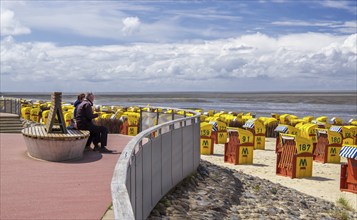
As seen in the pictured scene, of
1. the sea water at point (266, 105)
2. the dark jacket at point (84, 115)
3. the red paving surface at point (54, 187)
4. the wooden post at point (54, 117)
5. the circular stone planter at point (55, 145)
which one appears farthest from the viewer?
the sea water at point (266, 105)

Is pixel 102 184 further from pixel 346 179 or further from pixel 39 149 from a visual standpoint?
pixel 346 179

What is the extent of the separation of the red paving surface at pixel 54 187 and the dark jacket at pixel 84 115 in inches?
25.7

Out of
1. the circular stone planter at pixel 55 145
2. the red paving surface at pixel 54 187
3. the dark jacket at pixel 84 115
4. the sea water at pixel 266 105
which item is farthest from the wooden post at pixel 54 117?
the sea water at pixel 266 105

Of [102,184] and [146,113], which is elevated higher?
[146,113]

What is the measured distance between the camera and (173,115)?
1173 centimetres

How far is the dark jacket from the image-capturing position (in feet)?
35.6

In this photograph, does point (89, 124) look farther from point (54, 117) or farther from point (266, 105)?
point (266, 105)

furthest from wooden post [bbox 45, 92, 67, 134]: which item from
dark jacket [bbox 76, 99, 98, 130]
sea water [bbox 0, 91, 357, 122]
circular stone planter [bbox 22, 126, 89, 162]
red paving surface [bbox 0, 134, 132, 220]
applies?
sea water [bbox 0, 91, 357, 122]

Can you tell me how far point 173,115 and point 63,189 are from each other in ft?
15.9

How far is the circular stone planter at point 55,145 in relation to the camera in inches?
379

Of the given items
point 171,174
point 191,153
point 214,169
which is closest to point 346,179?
point 214,169

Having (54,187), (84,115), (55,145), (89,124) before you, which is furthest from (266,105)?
(54,187)

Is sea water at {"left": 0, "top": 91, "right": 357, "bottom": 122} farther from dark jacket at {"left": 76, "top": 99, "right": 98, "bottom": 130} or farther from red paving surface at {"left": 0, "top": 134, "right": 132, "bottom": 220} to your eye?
red paving surface at {"left": 0, "top": 134, "right": 132, "bottom": 220}

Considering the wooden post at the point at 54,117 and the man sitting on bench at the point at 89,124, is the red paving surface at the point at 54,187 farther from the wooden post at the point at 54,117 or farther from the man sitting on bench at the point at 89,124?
the wooden post at the point at 54,117
